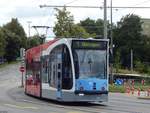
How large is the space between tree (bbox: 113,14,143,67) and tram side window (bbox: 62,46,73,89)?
10663 centimetres

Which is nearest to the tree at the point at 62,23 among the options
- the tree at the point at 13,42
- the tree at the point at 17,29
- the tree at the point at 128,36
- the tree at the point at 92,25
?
the tree at the point at 128,36

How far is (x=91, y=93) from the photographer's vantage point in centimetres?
3053

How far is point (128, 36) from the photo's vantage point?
473 ft

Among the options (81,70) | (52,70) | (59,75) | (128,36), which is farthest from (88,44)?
(128,36)

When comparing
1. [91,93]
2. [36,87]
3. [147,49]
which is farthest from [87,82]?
[147,49]

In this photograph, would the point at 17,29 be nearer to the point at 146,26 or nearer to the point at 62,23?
the point at 146,26

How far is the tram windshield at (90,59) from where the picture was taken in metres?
30.4

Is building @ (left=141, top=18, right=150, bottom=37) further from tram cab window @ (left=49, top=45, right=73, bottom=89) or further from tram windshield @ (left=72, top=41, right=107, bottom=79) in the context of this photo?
tram windshield @ (left=72, top=41, right=107, bottom=79)

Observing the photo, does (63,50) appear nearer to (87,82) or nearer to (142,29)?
(87,82)

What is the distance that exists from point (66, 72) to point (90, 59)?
1391 millimetres

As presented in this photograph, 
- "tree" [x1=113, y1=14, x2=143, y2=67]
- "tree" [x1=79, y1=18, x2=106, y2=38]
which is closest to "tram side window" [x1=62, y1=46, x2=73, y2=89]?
"tree" [x1=113, y1=14, x2=143, y2=67]

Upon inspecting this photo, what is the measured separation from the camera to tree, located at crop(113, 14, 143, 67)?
13938cm

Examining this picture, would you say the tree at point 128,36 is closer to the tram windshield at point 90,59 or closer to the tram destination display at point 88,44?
the tram destination display at point 88,44

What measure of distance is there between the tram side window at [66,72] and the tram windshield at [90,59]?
1.33ft
